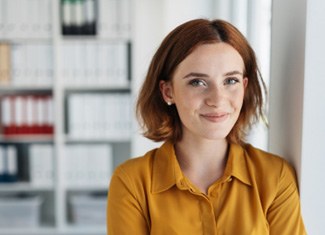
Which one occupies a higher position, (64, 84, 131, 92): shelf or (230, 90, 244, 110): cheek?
(230, 90, 244, 110): cheek

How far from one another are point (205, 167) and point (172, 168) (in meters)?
0.08

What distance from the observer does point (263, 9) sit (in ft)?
8.11

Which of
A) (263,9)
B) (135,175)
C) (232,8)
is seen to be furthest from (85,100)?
(135,175)

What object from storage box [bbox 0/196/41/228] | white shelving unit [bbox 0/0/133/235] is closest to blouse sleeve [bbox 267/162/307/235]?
white shelving unit [bbox 0/0/133/235]

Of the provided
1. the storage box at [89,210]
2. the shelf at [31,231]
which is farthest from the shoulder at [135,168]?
the shelf at [31,231]

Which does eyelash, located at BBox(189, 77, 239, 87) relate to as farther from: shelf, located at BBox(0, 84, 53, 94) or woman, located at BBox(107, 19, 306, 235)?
shelf, located at BBox(0, 84, 53, 94)

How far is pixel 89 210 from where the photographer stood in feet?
11.8

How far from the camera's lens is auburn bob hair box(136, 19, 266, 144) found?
1.14m

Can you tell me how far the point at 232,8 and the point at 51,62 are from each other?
131cm

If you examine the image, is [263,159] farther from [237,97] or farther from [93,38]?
[93,38]

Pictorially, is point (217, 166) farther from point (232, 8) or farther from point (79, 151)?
point (79, 151)

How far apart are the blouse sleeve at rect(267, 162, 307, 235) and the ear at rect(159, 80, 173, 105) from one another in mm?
327

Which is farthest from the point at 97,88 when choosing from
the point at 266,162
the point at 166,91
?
the point at 266,162

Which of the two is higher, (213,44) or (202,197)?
(213,44)
